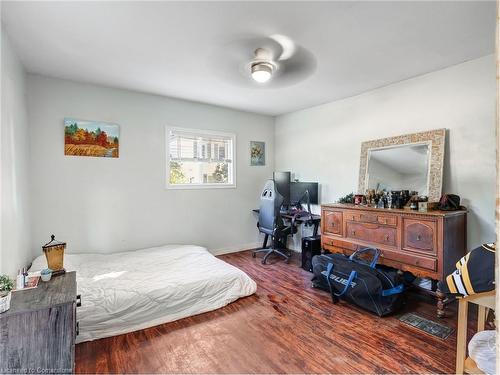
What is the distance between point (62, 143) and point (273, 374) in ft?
11.2

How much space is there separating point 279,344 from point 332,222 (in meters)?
1.74

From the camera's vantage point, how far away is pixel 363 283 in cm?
251

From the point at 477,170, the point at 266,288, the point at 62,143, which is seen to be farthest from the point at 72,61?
the point at 477,170

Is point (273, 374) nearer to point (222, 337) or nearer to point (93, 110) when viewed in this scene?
point (222, 337)

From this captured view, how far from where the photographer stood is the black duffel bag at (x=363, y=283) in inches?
97.3

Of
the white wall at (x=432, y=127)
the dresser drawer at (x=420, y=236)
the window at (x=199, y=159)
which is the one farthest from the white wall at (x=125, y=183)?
the dresser drawer at (x=420, y=236)

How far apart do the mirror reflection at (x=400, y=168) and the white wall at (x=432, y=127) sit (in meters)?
0.20

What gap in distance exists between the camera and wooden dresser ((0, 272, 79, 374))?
1366mm

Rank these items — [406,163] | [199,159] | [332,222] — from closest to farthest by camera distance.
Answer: [406,163]
[332,222]
[199,159]

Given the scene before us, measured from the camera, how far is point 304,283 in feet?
10.8

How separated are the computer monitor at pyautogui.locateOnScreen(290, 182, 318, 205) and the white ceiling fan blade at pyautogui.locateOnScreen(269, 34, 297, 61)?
2.19 m

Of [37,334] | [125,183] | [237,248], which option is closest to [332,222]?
[237,248]

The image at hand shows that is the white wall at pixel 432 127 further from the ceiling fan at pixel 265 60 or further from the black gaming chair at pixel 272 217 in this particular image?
the ceiling fan at pixel 265 60

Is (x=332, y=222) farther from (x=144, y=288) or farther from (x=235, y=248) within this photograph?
(x=144, y=288)
